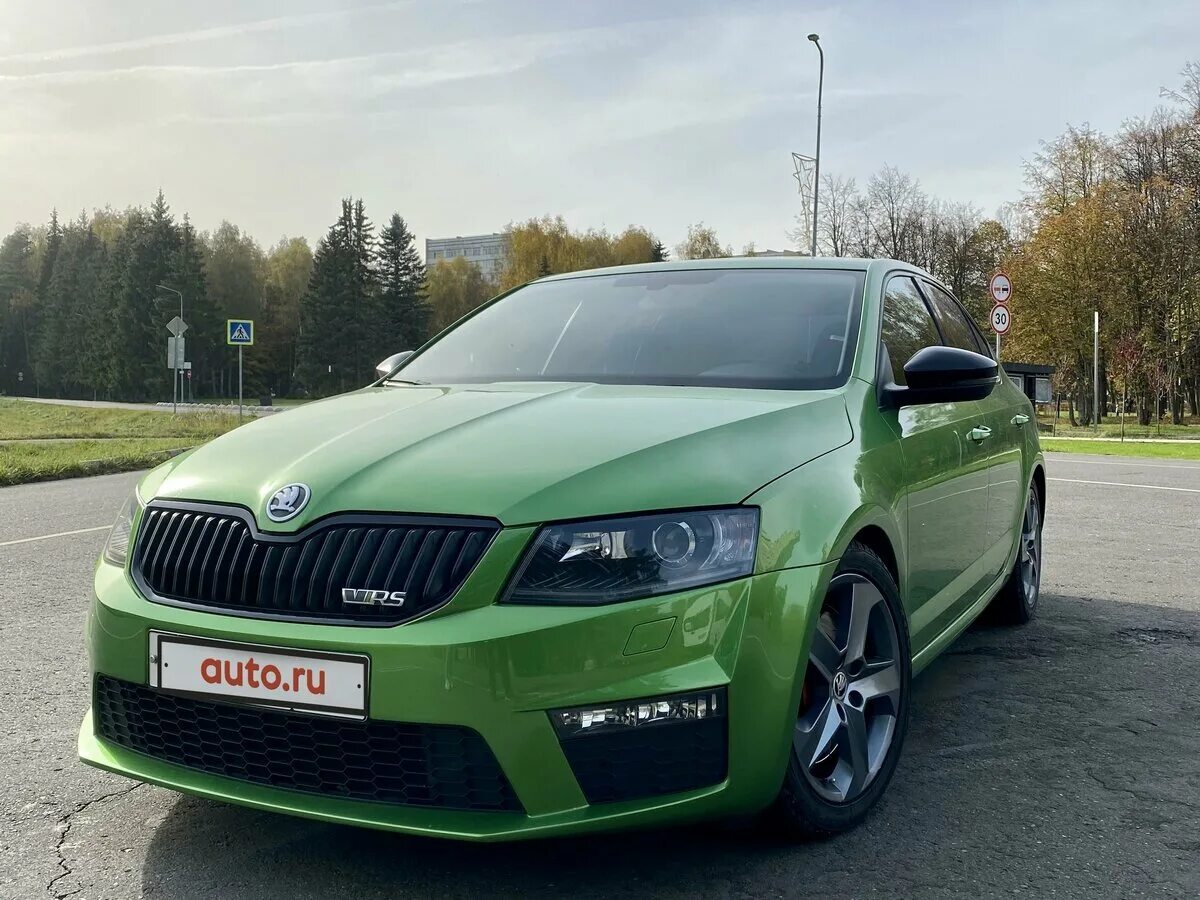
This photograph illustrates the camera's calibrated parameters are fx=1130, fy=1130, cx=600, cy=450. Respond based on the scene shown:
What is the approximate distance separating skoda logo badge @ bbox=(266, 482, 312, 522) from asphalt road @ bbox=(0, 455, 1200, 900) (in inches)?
32.9

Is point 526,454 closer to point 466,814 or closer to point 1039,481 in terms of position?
point 466,814

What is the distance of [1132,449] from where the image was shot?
22.2 meters

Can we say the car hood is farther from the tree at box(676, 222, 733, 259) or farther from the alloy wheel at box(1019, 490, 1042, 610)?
the tree at box(676, 222, 733, 259)

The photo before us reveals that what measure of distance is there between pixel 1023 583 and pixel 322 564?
3.86 metres

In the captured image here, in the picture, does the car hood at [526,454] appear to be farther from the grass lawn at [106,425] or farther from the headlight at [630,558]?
the grass lawn at [106,425]

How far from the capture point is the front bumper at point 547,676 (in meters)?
2.21

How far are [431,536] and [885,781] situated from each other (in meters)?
1.46

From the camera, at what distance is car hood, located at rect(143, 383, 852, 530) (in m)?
2.38

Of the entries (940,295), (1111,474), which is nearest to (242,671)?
(940,295)

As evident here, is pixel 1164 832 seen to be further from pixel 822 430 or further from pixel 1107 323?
pixel 1107 323

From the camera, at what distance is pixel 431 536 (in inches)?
91.2

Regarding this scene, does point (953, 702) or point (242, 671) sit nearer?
point (242, 671)

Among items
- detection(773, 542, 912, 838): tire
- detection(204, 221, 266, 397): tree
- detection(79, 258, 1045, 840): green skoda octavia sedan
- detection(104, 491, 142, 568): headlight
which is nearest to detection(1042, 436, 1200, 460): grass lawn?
detection(773, 542, 912, 838): tire

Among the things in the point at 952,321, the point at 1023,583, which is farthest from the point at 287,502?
the point at 1023,583
